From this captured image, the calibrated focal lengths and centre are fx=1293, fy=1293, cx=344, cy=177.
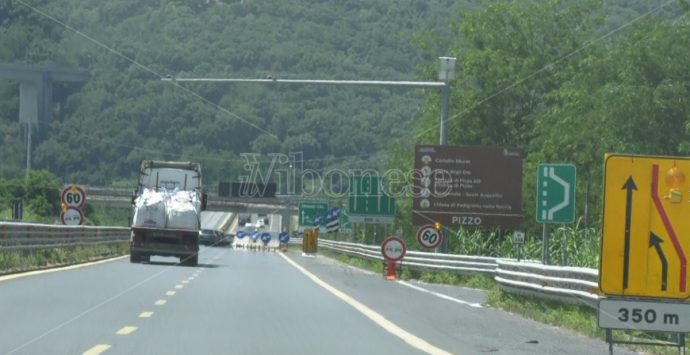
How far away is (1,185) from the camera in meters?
71.0

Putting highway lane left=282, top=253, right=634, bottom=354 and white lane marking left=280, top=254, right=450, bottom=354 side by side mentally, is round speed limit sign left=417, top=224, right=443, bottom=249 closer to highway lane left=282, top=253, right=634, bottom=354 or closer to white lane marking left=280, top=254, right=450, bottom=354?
highway lane left=282, top=253, right=634, bottom=354

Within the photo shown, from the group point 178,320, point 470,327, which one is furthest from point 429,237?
point 178,320

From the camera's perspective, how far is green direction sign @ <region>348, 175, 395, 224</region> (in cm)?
5538

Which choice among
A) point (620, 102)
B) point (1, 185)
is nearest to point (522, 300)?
point (620, 102)

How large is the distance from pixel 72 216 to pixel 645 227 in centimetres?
2875

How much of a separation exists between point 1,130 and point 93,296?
262 feet

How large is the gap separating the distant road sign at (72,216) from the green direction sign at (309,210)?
48.8 metres

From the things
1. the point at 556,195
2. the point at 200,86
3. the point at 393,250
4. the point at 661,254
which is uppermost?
the point at 200,86

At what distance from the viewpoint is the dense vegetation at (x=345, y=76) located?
50.6 metres

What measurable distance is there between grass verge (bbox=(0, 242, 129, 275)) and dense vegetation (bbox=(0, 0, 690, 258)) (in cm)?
1860

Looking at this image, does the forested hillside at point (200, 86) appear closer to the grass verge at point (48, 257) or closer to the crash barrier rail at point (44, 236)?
the crash barrier rail at point (44, 236)

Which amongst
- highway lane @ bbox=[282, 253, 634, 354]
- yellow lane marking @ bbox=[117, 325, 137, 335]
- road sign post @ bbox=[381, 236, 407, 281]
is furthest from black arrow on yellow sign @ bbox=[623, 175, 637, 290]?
road sign post @ bbox=[381, 236, 407, 281]

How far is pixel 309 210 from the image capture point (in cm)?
8719

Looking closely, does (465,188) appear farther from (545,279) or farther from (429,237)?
(545,279)
